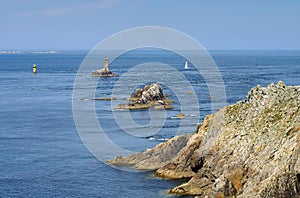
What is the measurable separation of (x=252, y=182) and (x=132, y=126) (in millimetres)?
42489

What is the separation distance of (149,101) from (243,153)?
200 feet

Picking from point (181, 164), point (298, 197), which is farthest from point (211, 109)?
point (298, 197)

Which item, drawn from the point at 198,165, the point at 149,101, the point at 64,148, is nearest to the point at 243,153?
the point at 198,165

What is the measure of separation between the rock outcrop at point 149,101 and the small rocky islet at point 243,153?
44.1 m

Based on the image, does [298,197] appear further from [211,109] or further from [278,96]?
[211,109]

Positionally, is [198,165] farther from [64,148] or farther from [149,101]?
[149,101]

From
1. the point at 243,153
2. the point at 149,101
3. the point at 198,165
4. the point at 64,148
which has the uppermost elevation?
the point at 243,153

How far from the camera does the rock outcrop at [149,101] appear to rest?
345 ft

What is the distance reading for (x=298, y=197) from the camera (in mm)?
41281

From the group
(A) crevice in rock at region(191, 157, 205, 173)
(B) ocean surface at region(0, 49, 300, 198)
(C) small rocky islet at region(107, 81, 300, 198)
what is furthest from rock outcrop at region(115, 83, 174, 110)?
(A) crevice in rock at region(191, 157, 205, 173)

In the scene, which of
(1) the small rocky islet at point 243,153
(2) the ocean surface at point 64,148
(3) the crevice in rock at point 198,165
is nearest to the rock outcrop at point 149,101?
(2) the ocean surface at point 64,148

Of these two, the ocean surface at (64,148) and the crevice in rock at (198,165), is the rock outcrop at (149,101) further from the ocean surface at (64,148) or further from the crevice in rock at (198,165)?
the crevice in rock at (198,165)

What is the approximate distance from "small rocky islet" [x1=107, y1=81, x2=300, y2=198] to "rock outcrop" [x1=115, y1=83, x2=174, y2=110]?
4411 cm

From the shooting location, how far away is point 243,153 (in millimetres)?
48375
